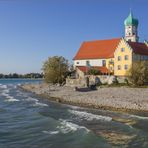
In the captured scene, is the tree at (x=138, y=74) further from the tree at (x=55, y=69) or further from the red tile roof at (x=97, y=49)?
the tree at (x=55, y=69)

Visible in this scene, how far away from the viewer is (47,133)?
86.7ft

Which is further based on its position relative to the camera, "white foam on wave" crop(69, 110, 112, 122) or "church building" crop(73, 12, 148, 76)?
"church building" crop(73, 12, 148, 76)

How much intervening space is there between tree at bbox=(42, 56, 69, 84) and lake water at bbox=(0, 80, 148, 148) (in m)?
39.3

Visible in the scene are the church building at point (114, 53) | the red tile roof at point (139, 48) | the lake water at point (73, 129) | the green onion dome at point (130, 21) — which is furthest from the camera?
the green onion dome at point (130, 21)

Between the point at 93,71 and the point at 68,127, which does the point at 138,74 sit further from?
the point at 68,127

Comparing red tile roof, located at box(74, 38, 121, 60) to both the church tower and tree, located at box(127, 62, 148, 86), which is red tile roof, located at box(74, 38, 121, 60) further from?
tree, located at box(127, 62, 148, 86)

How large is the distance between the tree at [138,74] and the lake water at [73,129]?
2161cm

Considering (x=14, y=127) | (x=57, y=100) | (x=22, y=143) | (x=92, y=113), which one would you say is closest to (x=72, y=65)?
(x=57, y=100)

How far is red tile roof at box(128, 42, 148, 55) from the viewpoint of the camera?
69725mm

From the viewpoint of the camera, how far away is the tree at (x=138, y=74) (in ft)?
189

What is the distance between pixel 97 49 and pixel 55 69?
12740 mm

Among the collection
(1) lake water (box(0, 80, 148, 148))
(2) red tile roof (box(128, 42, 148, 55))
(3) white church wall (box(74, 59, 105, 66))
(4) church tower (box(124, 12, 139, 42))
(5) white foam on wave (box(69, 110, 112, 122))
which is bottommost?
(1) lake water (box(0, 80, 148, 148))

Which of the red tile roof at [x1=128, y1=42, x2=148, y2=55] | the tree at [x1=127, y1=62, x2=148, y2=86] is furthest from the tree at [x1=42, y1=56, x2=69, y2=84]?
the tree at [x1=127, y1=62, x2=148, y2=86]

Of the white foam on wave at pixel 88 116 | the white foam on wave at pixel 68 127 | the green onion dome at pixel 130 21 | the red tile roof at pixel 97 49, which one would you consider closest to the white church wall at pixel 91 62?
the red tile roof at pixel 97 49
